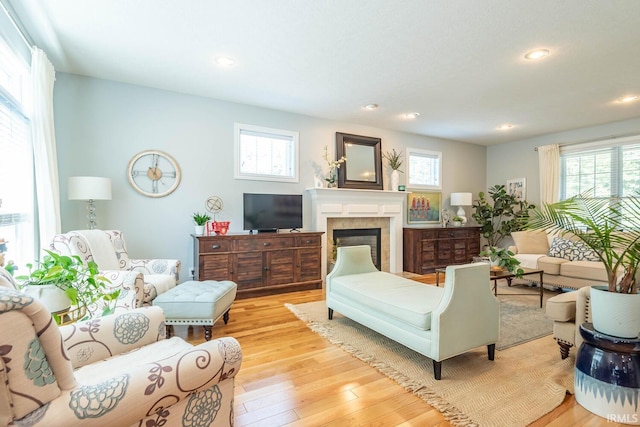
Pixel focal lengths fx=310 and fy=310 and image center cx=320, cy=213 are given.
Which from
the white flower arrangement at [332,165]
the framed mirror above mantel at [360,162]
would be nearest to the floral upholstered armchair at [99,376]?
the white flower arrangement at [332,165]

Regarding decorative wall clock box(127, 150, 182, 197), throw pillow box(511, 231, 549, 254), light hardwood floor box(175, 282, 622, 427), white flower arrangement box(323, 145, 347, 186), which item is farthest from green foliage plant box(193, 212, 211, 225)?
throw pillow box(511, 231, 549, 254)

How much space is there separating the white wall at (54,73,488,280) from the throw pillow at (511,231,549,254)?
11.6 ft

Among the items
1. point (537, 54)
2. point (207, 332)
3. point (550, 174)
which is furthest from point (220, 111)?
point (550, 174)

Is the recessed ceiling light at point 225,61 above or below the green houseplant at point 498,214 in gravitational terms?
above

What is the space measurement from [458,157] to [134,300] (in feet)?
20.7

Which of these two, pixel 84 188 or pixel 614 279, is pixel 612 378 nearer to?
pixel 614 279

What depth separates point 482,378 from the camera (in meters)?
2.03

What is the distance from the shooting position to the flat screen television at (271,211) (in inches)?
166

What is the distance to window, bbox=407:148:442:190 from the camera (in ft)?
19.5

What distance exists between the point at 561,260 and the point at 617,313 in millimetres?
3312

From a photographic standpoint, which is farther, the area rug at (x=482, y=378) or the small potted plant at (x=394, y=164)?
the small potted plant at (x=394, y=164)

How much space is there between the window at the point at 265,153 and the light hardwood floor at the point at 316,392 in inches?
92.8

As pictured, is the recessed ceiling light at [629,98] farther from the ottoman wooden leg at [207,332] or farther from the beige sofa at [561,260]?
the ottoman wooden leg at [207,332]

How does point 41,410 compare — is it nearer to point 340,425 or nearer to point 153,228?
point 340,425
